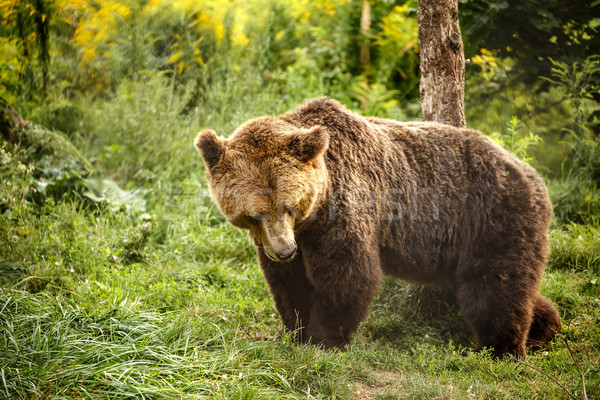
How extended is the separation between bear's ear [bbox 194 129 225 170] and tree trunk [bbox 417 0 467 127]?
2668mm

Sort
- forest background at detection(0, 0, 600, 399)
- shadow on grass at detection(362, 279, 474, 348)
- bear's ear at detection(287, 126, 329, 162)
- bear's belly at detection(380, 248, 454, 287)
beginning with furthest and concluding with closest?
shadow on grass at detection(362, 279, 474, 348) → bear's belly at detection(380, 248, 454, 287) → bear's ear at detection(287, 126, 329, 162) → forest background at detection(0, 0, 600, 399)

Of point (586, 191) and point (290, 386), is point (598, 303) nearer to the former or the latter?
point (586, 191)

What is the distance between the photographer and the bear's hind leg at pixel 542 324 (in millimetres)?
4418

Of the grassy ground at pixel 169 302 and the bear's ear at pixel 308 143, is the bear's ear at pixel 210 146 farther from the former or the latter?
the grassy ground at pixel 169 302

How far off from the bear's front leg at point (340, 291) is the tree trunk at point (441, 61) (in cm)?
211

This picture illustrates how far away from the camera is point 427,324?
480cm

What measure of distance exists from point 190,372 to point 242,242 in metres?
2.97

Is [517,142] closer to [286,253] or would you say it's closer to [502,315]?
[502,315]

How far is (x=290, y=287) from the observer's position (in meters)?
4.07

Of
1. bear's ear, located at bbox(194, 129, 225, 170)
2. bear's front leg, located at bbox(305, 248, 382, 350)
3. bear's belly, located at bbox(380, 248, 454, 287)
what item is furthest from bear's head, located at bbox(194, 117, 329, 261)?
bear's belly, located at bbox(380, 248, 454, 287)

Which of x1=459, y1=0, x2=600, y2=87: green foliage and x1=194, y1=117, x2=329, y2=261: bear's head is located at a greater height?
x1=459, y1=0, x2=600, y2=87: green foliage

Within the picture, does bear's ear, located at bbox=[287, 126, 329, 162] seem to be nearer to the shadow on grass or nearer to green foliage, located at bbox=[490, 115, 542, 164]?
the shadow on grass

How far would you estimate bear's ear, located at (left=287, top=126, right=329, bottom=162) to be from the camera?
3486 mm

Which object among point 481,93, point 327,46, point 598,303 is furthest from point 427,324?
point 327,46
